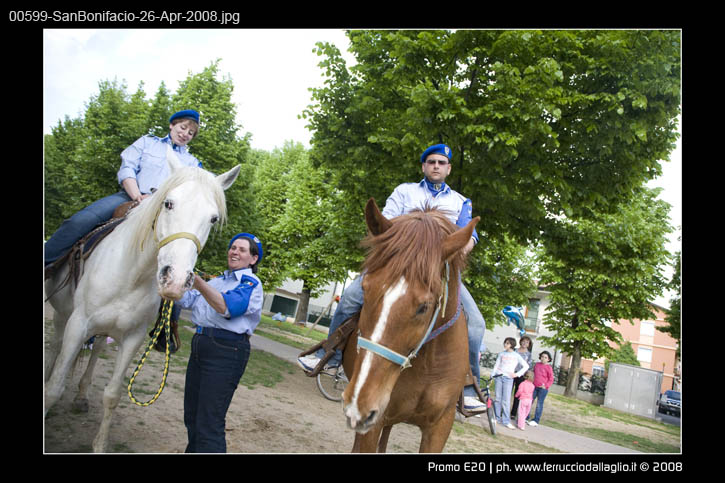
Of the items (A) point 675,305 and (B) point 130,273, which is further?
(A) point 675,305

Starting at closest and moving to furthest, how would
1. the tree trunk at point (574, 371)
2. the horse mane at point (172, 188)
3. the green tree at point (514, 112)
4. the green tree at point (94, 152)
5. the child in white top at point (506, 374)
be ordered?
the horse mane at point (172, 188) → the green tree at point (514, 112) → the child in white top at point (506, 374) → the green tree at point (94, 152) → the tree trunk at point (574, 371)

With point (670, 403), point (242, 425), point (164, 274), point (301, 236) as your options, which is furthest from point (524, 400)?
point (670, 403)

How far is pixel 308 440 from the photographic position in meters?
6.56

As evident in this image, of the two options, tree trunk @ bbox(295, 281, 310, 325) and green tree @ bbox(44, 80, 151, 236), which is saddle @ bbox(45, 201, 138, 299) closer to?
green tree @ bbox(44, 80, 151, 236)

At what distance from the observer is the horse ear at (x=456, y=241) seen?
8.79 ft

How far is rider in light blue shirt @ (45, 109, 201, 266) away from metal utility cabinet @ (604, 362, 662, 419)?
79.9 feet

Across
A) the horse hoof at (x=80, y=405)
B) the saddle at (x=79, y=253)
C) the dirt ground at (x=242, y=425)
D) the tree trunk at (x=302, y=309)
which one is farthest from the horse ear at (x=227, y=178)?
the tree trunk at (x=302, y=309)

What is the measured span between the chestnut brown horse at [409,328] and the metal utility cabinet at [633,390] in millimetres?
23145

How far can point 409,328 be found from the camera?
8.00 feet

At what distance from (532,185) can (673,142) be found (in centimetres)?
329

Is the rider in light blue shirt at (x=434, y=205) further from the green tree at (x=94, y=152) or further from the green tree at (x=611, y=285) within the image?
the green tree at (x=94, y=152)

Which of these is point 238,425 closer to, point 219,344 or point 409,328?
point 219,344

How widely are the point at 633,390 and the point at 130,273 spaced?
25126mm
